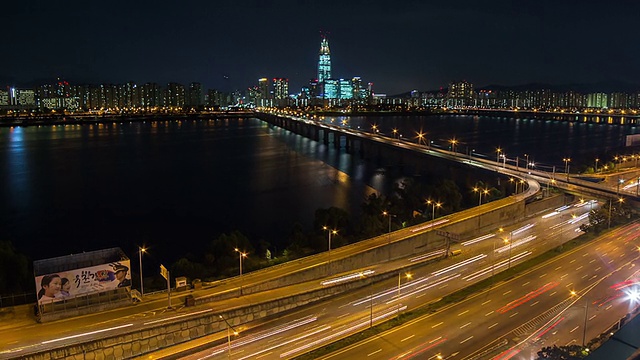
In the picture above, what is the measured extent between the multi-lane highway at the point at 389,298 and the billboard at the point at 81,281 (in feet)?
5.79

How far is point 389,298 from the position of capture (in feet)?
37.7

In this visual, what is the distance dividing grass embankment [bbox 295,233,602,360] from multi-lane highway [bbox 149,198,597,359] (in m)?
0.28

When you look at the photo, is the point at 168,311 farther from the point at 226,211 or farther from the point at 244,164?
the point at 244,164

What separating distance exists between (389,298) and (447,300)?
51.8 inches

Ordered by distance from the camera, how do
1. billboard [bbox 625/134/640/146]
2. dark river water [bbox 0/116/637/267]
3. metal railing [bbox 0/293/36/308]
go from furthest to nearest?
1. billboard [bbox 625/134/640/146]
2. dark river water [bbox 0/116/637/267]
3. metal railing [bbox 0/293/36/308]

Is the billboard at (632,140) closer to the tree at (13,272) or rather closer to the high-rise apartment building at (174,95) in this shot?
the tree at (13,272)

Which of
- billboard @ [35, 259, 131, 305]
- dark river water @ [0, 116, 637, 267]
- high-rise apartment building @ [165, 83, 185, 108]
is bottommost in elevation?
dark river water @ [0, 116, 637, 267]

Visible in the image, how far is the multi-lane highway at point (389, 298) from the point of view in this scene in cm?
929

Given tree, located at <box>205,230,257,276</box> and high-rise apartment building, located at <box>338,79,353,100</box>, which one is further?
high-rise apartment building, located at <box>338,79,353,100</box>

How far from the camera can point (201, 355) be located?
902cm

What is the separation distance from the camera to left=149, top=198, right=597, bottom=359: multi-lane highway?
9.29m

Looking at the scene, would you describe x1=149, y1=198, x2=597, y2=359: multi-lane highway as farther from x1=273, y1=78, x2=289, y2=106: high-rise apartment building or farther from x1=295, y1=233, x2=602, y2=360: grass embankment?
x1=273, y1=78, x2=289, y2=106: high-rise apartment building

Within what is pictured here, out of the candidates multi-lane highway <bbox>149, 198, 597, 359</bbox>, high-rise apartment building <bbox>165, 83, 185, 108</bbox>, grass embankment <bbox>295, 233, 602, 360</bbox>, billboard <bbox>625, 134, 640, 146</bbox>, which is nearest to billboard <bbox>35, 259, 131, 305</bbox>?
multi-lane highway <bbox>149, 198, 597, 359</bbox>

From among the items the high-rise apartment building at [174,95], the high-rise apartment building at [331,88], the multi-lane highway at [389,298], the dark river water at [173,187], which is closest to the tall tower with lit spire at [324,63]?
the high-rise apartment building at [331,88]
